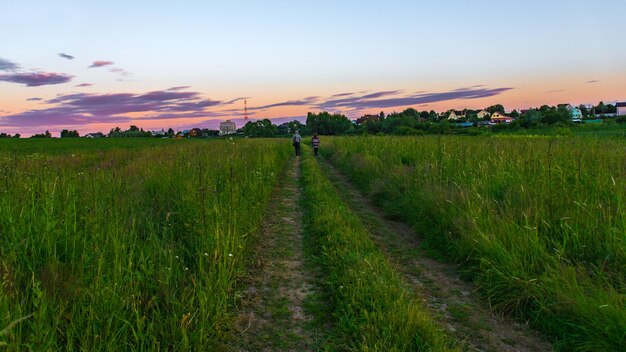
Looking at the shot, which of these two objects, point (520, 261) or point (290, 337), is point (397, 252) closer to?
point (520, 261)

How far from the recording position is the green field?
278 centimetres

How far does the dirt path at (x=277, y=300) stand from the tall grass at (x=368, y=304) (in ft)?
0.97

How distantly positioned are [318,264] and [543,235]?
298 centimetres

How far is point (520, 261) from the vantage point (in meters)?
4.18

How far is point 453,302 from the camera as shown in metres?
3.97

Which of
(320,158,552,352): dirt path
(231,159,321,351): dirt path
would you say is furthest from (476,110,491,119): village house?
(231,159,321,351): dirt path

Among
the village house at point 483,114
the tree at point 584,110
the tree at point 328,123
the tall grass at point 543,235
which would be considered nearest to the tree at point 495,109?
the village house at point 483,114

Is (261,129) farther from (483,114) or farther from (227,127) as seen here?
(483,114)

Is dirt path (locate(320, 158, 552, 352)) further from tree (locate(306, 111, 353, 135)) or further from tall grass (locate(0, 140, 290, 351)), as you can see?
tree (locate(306, 111, 353, 135))

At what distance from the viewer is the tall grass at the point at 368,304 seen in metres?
2.97

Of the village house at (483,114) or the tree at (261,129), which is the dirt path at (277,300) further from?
the village house at (483,114)

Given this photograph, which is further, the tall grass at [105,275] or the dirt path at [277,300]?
the dirt path at [277,300]

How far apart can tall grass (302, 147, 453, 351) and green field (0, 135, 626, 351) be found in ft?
0.05

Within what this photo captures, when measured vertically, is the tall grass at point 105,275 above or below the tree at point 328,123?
below
